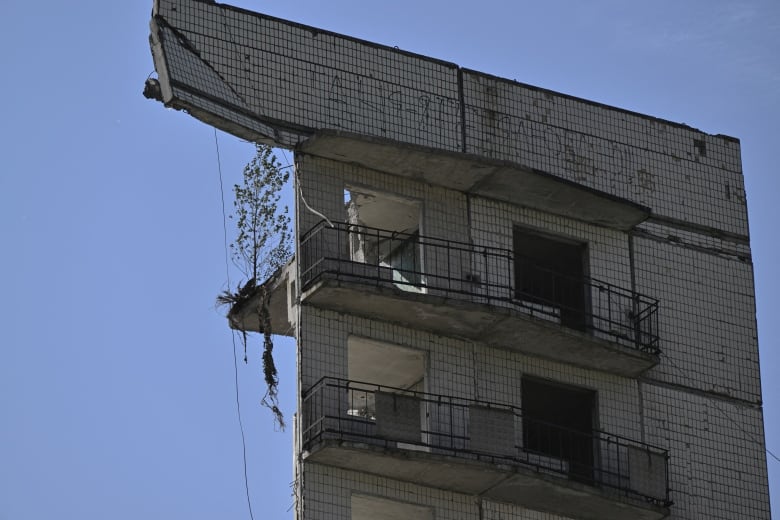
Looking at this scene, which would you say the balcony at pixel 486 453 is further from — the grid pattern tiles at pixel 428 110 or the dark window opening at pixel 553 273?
the grid pattern tiles at pixel 428 110

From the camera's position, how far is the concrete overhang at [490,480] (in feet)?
102

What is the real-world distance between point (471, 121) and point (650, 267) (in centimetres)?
412

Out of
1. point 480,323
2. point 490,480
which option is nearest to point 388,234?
point 480,323

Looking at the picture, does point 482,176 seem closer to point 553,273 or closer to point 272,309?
point 553,273

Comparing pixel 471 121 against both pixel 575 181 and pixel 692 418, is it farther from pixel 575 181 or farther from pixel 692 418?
pixel 692 418

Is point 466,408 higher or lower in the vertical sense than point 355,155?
lower

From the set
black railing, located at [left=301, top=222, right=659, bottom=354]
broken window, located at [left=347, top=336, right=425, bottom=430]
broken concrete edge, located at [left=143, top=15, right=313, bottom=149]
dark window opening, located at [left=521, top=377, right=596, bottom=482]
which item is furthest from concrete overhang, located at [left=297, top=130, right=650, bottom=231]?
dark window opening, located at [left=521, top=377, right=596, bottom=482]

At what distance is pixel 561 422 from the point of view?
34.8 m

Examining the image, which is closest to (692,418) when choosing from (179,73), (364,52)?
(364,52)

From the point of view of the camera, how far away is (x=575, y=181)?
35.8m

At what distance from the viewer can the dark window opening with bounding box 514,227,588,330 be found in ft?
115

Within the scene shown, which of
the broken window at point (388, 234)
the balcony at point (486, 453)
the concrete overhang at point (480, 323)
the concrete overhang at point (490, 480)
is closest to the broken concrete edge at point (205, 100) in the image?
the broken window at point (388, 234)

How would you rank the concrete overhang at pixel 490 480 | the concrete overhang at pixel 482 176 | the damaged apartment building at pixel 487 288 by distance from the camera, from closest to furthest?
the concrete overhang at pixel 490 480, the damaged apartment building at pixel 487 288, the concrete overhang at pixel 482 176

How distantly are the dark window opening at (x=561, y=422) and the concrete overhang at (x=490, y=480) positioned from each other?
780 millimetres
